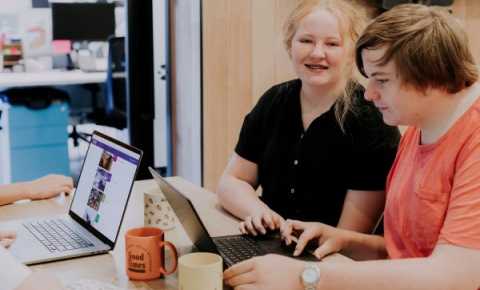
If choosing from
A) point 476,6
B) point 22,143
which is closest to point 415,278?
point 476,6

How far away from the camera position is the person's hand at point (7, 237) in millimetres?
1577

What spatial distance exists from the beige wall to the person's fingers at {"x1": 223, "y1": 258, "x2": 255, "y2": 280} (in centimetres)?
248

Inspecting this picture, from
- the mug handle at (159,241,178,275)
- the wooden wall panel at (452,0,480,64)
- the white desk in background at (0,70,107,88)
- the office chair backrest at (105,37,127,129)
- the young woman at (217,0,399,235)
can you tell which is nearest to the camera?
the mug handle at (159,241,178,275)

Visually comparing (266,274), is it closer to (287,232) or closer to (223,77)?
(287,232)

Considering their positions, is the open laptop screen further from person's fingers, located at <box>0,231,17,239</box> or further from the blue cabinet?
the blue cabinet

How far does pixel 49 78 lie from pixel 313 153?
3.74m

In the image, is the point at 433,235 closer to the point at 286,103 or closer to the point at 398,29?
the point at 398,29

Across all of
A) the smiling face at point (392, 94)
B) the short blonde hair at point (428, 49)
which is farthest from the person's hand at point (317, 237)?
the short blonde hair at point (428, 49)

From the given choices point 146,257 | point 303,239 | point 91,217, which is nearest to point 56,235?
point 91,217

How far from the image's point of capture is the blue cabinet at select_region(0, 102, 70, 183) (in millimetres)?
4988

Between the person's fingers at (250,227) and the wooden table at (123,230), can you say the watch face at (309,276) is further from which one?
the person's fingers at (250,227)

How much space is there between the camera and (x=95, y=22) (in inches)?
225

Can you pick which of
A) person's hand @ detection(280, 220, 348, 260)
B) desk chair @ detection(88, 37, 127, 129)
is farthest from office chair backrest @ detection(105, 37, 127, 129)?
person's hand @ detection(280, 220, 348, 260)

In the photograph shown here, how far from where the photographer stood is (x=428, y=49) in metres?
1.30
